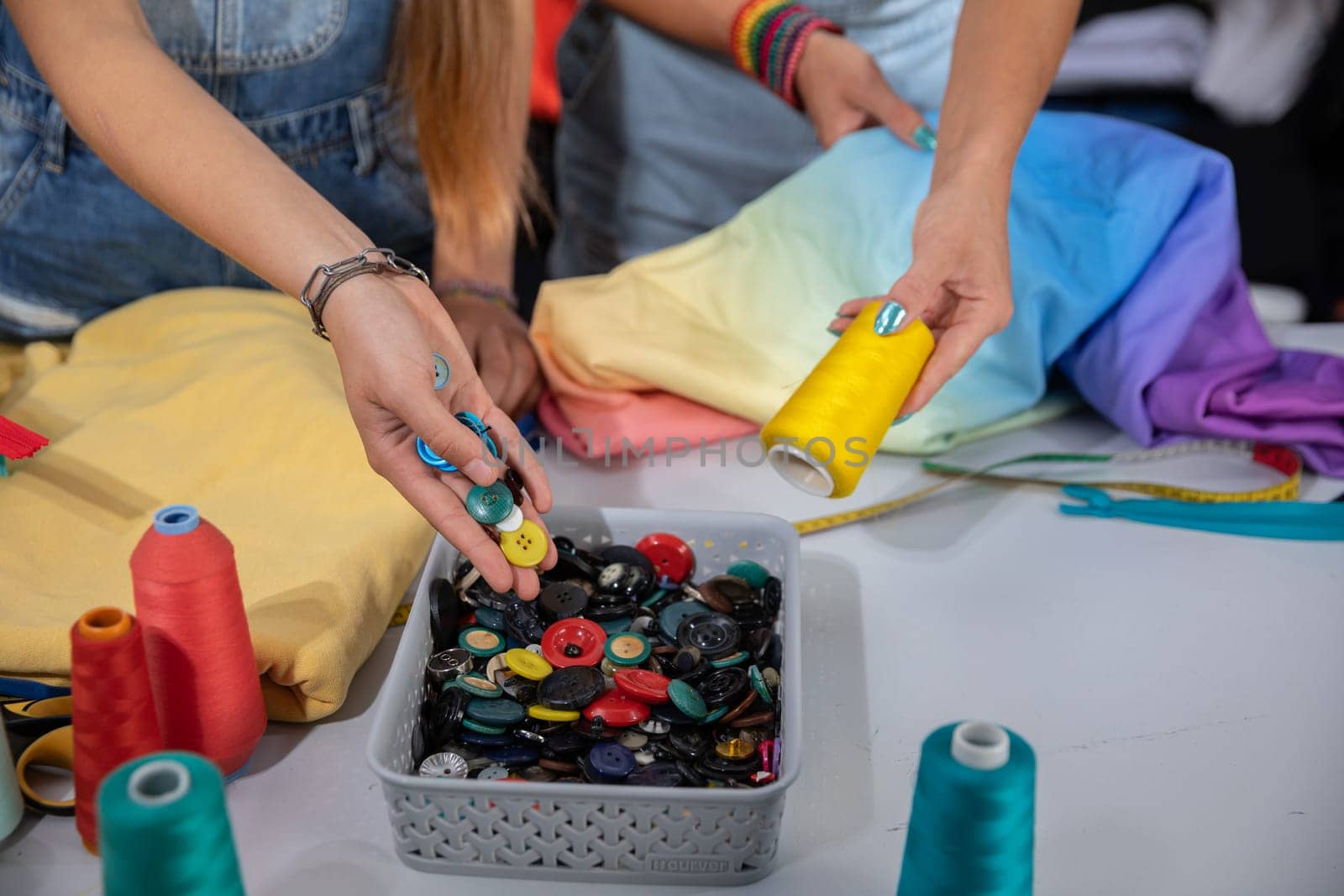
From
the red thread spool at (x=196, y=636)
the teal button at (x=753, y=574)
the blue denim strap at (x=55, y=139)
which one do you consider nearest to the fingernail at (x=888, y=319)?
the teal button at (x=753, y=574)

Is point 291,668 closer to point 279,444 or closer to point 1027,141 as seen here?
point 279,444

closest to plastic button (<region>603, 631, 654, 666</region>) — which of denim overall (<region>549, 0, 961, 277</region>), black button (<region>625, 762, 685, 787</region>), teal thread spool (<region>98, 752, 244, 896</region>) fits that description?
black button (<region>625, 762, 685, 787</region>)

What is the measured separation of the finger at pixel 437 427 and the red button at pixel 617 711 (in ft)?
0.68

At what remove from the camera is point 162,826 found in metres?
0.58

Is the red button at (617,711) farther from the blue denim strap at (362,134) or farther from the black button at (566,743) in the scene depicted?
the blue denim strap at (362,134)

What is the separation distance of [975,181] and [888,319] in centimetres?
23

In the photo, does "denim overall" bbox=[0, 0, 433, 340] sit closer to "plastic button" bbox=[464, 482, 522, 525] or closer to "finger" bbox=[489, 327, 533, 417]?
"finger" bbox=[489, 327, 533, 417]

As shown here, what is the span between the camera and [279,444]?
119 centimetres

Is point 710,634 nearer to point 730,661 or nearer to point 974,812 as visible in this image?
point 730,661

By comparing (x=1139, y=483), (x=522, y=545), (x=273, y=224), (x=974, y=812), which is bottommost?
(x=1139, y=483)

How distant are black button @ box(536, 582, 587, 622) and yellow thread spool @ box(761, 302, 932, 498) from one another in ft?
0.66

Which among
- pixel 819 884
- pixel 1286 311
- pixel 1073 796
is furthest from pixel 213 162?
pixel 1286 311

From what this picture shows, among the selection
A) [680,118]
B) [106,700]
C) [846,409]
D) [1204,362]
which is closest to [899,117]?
[680,118]

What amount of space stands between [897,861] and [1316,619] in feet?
1.77
